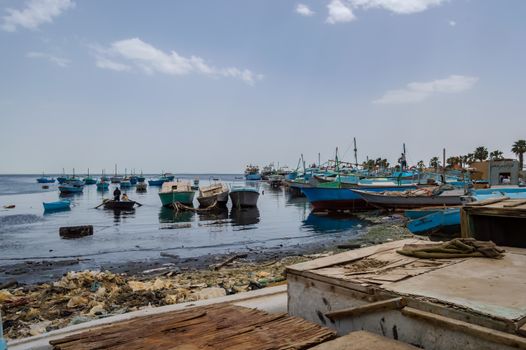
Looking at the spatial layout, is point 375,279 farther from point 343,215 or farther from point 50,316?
point 343,215

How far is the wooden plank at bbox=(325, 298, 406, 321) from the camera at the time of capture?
3465 mm

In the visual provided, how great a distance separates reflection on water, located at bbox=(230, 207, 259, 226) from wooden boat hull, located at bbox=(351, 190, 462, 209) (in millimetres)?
9836

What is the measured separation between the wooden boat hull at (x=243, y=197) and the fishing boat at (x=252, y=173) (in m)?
90.1

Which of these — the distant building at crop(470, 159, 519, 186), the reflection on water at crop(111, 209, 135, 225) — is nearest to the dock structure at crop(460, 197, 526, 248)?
the reflection on water at crop(111, 209, 135, 225)

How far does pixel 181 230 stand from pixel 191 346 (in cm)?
2625

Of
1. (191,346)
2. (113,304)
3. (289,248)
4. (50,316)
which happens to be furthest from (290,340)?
(289,248)

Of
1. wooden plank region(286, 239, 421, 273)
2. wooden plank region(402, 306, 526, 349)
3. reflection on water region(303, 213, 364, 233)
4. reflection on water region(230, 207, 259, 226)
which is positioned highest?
wooden plank region(286, 239, 421, 273)

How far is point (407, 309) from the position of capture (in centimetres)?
337

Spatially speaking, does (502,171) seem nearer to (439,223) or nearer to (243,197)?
(243,197)

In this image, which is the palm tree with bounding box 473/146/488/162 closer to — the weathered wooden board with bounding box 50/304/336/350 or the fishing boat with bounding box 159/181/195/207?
the fishing boat with bounding box 159/181/195/207

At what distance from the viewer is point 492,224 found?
6.88m

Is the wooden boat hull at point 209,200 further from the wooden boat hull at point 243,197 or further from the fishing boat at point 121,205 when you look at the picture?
the fishing boat at point 121,205

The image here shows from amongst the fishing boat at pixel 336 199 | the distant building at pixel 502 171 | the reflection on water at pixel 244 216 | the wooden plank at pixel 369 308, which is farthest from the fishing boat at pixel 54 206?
the wooden plank at pixel 369 308

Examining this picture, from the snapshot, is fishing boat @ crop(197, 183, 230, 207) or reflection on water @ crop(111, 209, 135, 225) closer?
reflection on water @ crop(111, 209, 135, 225)
